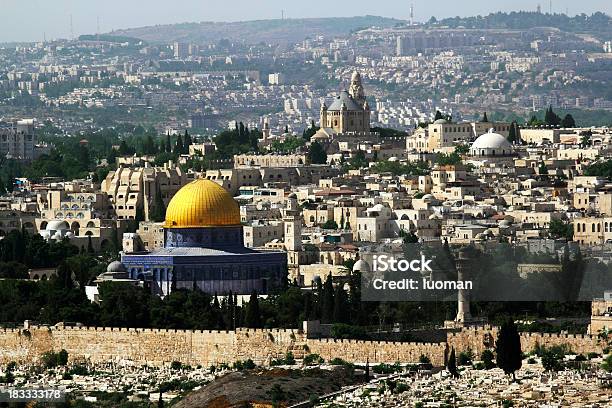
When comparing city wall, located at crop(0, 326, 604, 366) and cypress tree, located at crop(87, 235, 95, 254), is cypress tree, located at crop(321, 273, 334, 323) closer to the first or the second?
city wall, located at crop(0, 326, 604, 366)

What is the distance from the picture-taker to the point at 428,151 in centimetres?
11750

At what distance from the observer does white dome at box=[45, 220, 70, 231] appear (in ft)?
286

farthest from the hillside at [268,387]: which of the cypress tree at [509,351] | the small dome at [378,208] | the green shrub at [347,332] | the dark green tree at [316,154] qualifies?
the dark green tree at [316,154]

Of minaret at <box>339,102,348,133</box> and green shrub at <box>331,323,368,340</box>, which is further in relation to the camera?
minaret at <box>339,102,348,133</box>

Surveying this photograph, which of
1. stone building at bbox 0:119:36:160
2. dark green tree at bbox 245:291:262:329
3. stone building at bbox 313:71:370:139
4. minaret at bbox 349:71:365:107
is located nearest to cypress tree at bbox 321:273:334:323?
dark green tree at bbox 245:291:262:329

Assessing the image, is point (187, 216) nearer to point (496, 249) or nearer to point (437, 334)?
point (496, 249)

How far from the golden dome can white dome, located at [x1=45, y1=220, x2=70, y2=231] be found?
1411 centimetres

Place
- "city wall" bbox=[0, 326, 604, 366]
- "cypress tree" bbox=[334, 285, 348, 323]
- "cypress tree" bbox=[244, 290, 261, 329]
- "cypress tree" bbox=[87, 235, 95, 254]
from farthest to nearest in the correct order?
"cypress tree" bbox=[87, 235, 95, 254]
"cypress tree" bbox=[334, 285, 348, 323]
"cypress tree" bbox=[244, 290, 261, 329]
"city wall" bbox=[0, 326, 604, 366]

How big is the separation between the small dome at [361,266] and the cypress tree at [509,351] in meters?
18.0

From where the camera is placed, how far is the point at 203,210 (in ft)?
240

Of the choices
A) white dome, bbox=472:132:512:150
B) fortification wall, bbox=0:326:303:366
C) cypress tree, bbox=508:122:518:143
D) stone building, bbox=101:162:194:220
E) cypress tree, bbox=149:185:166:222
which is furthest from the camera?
cypress tree, bbox=508:122:518:143

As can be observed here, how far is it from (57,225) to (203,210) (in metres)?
15.6

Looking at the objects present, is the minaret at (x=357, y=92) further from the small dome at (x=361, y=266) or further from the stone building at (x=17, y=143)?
the small dome at (x=361, y=266)

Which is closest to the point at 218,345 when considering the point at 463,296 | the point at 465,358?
the point at 463,296
